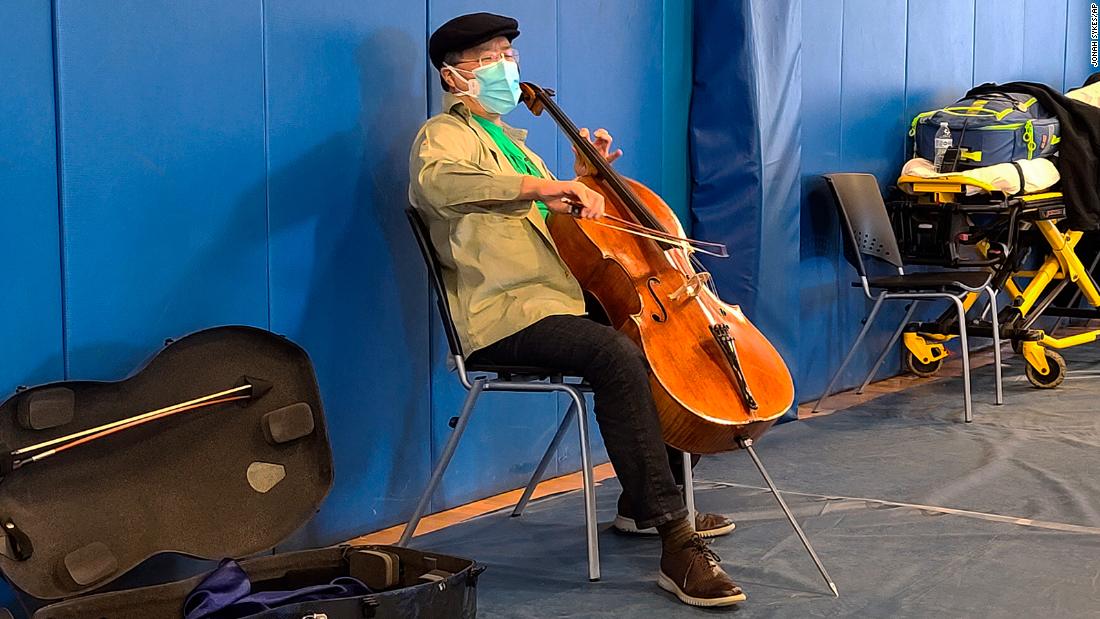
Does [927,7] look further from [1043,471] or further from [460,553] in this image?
[460,553]

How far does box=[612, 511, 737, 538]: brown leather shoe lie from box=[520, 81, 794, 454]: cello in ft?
1.38

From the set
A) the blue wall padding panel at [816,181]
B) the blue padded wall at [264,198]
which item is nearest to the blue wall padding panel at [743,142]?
the blue wall padding panel at [816,181]

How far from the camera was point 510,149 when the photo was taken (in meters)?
2.82

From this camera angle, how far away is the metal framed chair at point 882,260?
4.31 metres

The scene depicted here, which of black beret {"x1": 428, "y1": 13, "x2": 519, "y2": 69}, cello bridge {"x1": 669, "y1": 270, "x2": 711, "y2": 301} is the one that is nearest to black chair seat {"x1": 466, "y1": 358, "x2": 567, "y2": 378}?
cello bridge {"x1": 669, "y1": 270, "x2": 711, "y2": 301}

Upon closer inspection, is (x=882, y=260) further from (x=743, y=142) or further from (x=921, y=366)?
(x=743, y=142)

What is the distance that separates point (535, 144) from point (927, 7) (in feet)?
8.64

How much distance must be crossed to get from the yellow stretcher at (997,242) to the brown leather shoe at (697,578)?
8.49 feet

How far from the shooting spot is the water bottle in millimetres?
4813

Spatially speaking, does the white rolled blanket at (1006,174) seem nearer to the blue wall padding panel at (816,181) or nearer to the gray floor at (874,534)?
the blue wall padding panel at (816,181)

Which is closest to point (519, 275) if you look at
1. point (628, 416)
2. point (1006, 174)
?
point (628, 416)

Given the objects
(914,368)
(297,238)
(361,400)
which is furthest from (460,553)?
(914,368)

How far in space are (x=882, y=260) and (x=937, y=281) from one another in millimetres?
449

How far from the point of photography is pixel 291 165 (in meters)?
2.67
